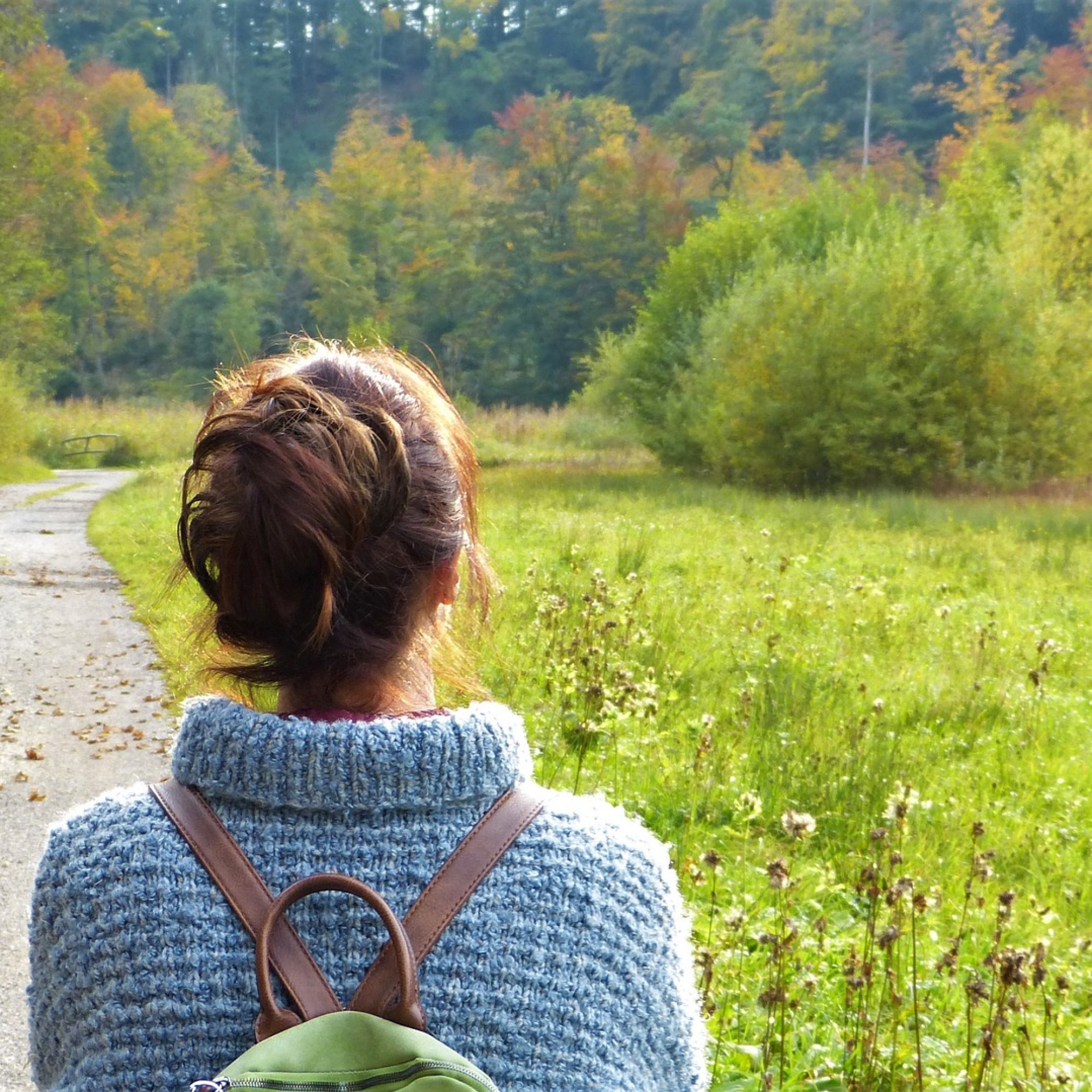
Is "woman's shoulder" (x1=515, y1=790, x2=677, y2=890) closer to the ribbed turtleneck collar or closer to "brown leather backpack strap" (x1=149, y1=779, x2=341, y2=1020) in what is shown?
the ribbed turtleneck collar

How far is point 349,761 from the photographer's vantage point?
4.29 feet

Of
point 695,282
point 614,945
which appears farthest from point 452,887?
point 695,282

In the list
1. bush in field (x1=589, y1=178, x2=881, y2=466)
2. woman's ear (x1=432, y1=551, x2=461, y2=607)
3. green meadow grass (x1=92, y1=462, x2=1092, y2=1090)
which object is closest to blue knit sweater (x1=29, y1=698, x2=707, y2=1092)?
woman's ear (x1=432, y1=551, x2=461, y2=607)

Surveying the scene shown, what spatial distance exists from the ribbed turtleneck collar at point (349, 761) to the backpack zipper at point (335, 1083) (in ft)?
0.89

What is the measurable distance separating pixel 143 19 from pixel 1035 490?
86125 millimetres

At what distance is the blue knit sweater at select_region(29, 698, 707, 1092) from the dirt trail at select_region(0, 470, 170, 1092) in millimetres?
2192

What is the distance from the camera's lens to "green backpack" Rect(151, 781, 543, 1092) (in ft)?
3.67

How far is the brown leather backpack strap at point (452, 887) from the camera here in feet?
4.05

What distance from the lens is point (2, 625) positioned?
9070 mm

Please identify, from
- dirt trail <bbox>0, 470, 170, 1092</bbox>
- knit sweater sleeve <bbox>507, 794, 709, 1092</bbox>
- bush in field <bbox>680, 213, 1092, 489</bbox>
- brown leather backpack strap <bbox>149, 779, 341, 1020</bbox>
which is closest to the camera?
brown leather backpack strap <bbox>149, 779, 341, 1020</bbox>

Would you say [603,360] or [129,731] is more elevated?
[129,731]

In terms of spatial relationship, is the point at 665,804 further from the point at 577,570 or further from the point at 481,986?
the point at 577,570

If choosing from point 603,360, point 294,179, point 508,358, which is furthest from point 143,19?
point 603,360

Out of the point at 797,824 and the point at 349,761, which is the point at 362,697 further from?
the point at 797,824
